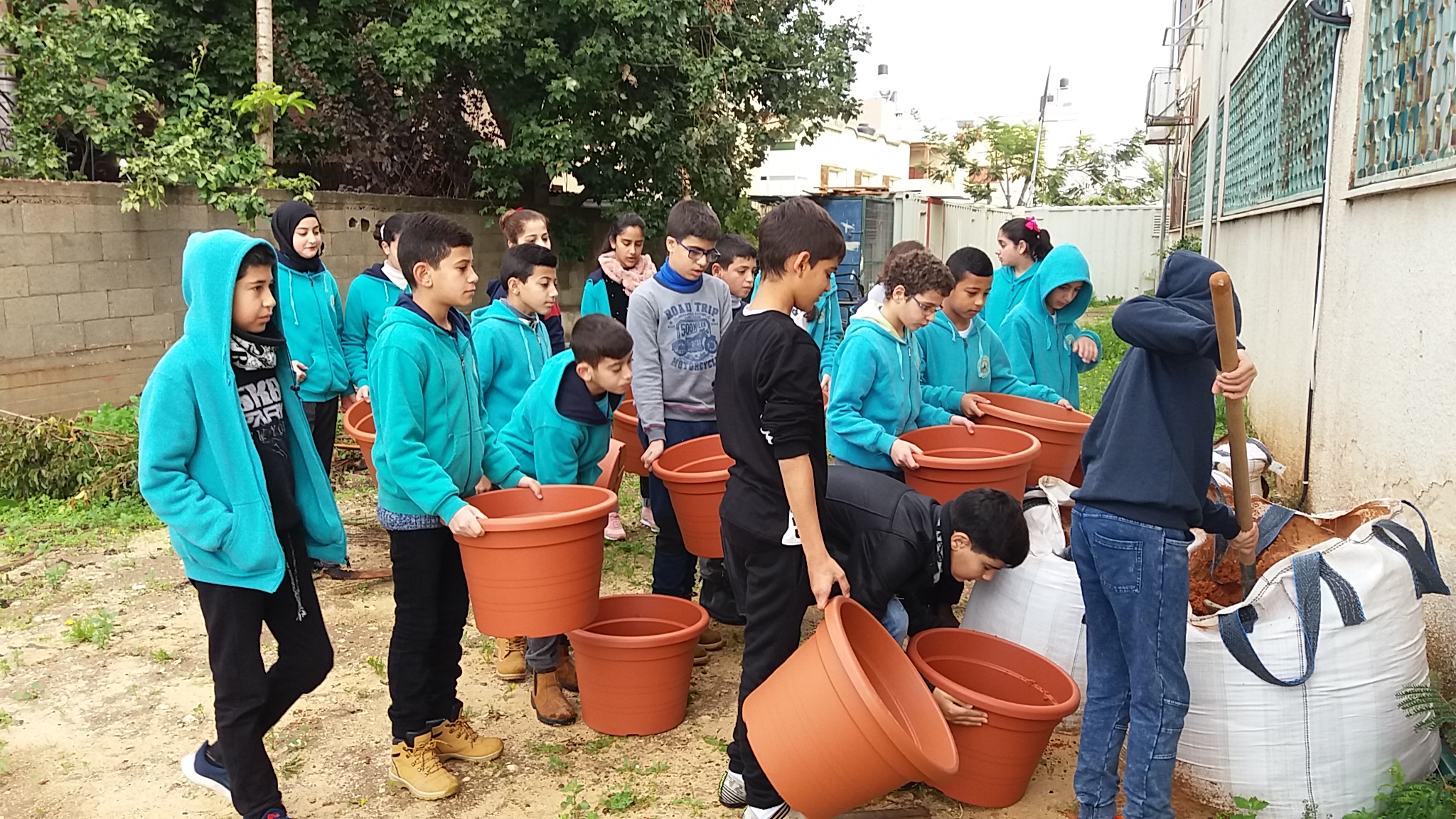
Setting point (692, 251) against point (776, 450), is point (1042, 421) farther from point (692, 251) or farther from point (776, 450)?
point (776, 450)

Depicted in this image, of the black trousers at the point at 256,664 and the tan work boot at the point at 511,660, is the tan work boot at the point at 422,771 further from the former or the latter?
the tan work boot at the point at 511,660

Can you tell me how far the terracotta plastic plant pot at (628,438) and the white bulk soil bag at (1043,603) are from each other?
5.46 feet

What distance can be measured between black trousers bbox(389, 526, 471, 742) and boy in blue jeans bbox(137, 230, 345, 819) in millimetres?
198

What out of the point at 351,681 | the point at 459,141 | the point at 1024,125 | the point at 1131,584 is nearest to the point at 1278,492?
the point at 1131,584

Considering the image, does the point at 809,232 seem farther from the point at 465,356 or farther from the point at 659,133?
the point at 659,133

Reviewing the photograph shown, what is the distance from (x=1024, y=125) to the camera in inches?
1400

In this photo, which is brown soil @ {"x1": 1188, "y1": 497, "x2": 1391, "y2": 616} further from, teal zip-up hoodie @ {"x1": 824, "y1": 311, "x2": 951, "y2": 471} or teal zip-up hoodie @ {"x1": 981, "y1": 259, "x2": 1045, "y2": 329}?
teal zip-up hoodie @ {"x1": 981, "y1": 259, "x2": 1045, "y2": 329}

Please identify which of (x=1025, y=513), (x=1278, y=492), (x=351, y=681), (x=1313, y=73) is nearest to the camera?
(x=1025, y=513)

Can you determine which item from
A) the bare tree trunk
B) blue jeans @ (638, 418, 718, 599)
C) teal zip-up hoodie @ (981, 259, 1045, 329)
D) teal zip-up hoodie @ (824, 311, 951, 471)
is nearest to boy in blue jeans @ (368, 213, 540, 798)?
blue jeans @ (638, 418, 718, 599)

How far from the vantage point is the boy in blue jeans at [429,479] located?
2.63 meters

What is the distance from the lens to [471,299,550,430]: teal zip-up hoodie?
12.4 feet

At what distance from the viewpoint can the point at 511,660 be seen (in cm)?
363

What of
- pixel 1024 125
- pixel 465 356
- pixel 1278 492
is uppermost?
pixel 1024 125

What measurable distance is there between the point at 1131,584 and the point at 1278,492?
2787 mm
